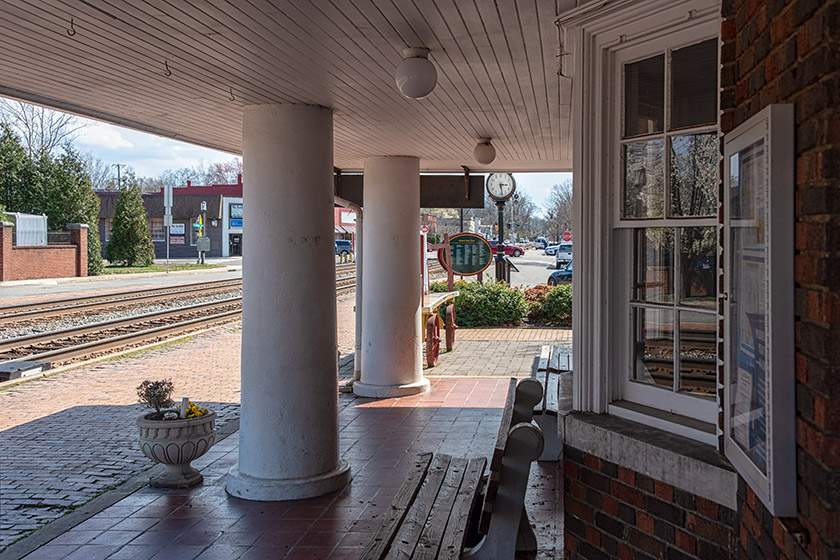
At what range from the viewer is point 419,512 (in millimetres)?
A: 4164

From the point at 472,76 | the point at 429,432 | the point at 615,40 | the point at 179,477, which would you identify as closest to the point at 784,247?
the point at 615,40

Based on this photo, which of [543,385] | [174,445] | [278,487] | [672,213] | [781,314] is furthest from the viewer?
[543,385]

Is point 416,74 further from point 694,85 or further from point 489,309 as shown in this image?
point 489,309

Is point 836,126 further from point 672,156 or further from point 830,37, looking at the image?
point 672,156

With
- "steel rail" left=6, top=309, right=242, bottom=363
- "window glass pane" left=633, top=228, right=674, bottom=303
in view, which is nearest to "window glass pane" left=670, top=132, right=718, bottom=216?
"window glass pane" left=633, top=228, right=674, bottom=303

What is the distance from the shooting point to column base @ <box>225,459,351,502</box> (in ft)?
20.7

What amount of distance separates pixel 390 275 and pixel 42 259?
2861 cm

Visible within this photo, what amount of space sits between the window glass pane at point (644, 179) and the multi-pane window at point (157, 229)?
60.7m

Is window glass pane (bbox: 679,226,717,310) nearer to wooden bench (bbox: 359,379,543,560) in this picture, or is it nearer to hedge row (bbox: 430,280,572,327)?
wooden bench (bbox: 359,379,543,560)

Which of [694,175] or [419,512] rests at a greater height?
[694,175]

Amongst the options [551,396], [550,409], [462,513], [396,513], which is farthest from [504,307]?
[396,513]

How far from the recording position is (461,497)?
4.43 m

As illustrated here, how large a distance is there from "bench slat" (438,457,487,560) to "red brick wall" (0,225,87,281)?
102 feet

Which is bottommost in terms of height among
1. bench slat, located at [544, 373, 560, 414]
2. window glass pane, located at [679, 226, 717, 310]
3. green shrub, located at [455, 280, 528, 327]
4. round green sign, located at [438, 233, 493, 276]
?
bench slat, located at [544, 373, 560, 414]
